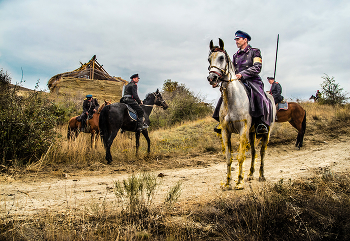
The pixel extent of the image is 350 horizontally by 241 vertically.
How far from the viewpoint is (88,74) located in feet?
76.9

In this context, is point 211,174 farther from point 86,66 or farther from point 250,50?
point 86,66

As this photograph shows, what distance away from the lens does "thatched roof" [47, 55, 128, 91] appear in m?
22.4

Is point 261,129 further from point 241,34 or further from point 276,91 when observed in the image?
point 276,91

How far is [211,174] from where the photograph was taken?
21.2 feet

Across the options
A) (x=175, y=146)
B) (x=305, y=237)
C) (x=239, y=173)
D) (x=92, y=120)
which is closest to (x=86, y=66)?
(x=92, y=120)

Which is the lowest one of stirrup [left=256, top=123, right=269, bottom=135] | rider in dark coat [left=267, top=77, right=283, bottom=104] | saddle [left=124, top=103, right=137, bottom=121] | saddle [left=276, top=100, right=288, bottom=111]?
stirrup [left=256, top=123, right=269, bottom=135]

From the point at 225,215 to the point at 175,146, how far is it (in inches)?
342

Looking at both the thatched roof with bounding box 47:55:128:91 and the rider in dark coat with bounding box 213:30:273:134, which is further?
the thatched roof with bounding box 47:55:128:91

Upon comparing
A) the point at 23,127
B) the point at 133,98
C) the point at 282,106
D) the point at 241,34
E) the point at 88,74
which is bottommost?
the point at 23,127

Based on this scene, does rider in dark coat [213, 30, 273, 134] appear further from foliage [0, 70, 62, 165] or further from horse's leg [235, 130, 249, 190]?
foliage [0, 70, 62, 165]

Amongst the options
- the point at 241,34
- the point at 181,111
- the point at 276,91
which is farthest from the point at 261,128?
the point at 181,111

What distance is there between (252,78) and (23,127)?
604cm

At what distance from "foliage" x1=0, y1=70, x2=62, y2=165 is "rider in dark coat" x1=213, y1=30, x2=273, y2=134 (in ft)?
16.7

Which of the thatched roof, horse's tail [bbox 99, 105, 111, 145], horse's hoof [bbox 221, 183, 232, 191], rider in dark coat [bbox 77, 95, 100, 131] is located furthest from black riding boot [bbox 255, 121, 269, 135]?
the thatched roof
